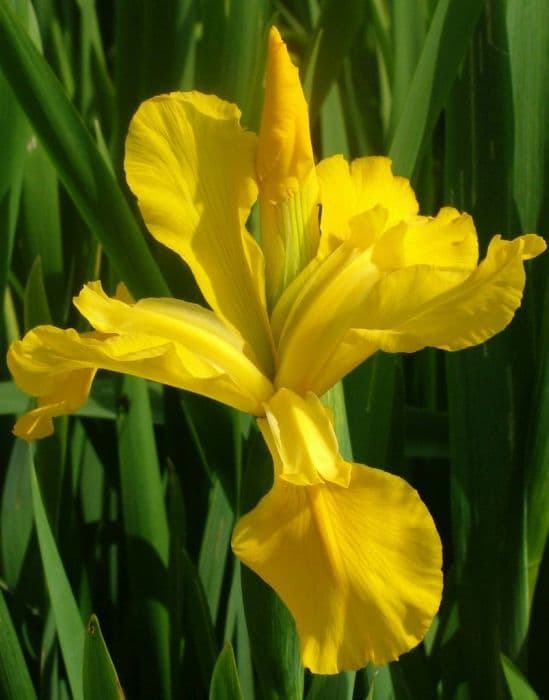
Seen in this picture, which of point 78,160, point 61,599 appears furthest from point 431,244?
point 61,599

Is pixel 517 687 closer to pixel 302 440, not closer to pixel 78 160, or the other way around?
pixel 302 440

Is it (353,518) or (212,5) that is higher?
(212,5)

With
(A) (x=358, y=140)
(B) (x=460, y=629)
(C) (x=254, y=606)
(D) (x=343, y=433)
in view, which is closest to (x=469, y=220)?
(D) (x=343, y=433)

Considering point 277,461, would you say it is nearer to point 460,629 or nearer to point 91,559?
point 460,629

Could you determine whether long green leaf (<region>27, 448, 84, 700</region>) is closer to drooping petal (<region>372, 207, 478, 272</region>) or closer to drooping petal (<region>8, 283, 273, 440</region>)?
drooping petal (<region>8, 283, 273, 440</region>)

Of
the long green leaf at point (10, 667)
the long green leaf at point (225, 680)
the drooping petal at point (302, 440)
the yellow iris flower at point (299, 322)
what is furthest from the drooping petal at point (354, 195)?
the long green leaf at point (10, 667)

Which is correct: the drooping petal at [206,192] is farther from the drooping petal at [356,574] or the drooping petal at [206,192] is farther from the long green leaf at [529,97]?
the long green leaf at [529,97]

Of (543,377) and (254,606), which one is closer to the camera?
(254,606)
